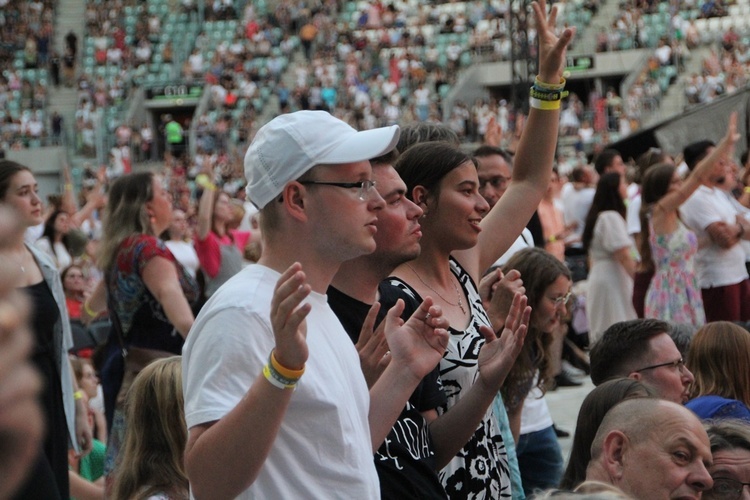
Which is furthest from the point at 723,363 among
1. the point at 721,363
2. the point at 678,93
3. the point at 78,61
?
the point at 78,61

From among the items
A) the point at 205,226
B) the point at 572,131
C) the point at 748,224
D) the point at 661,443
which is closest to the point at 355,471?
the point at 661,443

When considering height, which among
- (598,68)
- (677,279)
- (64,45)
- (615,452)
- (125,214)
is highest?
(125,214)

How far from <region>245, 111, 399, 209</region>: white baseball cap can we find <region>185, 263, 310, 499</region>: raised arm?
1.16 ft

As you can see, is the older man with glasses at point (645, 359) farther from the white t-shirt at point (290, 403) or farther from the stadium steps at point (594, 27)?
the stadium steps at point (594, 27)

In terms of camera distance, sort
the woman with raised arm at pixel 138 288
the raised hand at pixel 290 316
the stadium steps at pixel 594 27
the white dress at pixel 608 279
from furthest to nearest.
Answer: the stadium steps at pixel 594 27
the white dress at pixel 608 279
the woman with raised arm at pixel 138 288
the raised hand at pixel 290 316

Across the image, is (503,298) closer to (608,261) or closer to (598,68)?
(608,261)

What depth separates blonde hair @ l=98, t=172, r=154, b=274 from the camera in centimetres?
475

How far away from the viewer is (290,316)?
73.2 inches

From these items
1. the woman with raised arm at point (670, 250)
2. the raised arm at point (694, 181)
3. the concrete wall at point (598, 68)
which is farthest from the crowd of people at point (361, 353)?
the concrete wall at point (598, 68)

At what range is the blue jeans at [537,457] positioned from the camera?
168 inches

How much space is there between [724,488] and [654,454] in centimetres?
43

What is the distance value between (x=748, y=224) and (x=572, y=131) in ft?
69.7

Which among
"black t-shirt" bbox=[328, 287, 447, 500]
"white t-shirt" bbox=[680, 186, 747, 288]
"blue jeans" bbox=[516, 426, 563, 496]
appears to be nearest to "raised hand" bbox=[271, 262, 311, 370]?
"black t-shirt" bbox=[328, 287, 447, 500]

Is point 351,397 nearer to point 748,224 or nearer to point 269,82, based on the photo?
point 748,224
